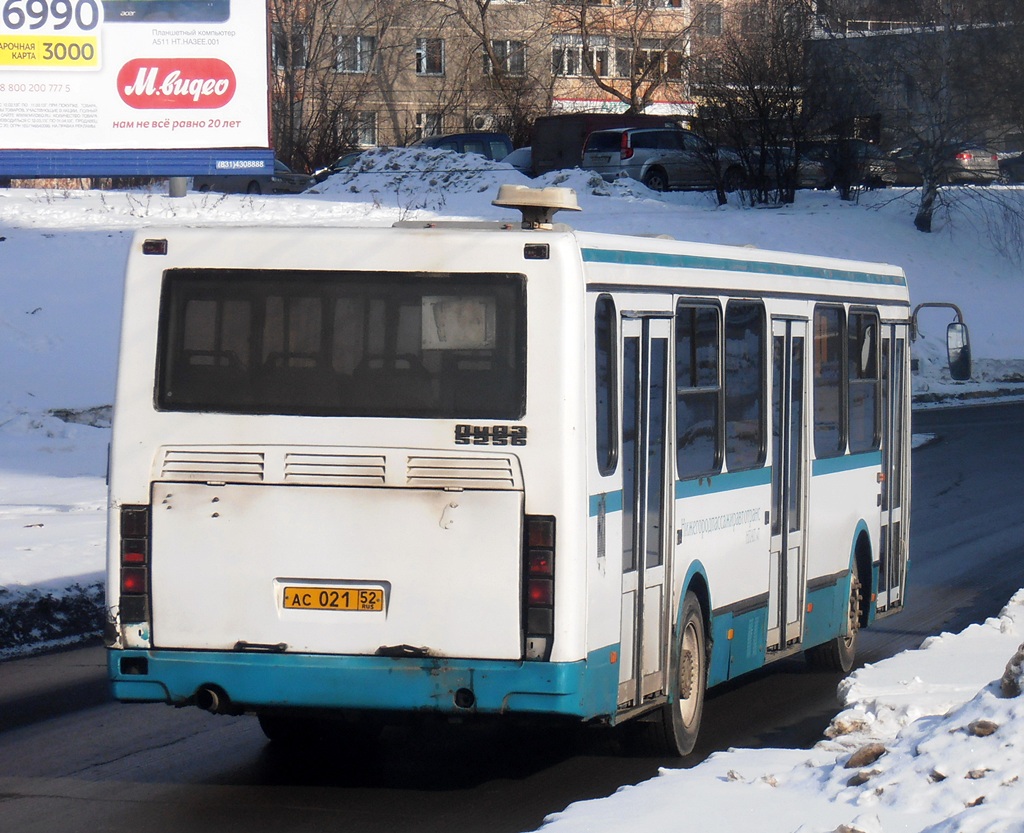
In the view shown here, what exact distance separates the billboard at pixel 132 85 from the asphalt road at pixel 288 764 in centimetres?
1395

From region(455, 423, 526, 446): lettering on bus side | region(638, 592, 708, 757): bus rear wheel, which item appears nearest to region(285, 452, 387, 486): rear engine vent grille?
region(455, 423, 526, 446): lettering on bus side

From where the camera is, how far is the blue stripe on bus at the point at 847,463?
32.5ft

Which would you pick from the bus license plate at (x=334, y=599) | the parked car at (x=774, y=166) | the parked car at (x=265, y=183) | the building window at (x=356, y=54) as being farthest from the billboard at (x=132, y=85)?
the building window at (x=356, y=54)

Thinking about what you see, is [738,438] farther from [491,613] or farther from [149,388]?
[149,388]

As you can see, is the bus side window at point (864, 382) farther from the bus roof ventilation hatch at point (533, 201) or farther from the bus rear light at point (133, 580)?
the bus rear light at point (133, 580)

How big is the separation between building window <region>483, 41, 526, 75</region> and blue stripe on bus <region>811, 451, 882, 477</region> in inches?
2092

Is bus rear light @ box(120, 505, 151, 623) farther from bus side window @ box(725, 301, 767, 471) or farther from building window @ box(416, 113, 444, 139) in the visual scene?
building window @ box(416, 113, 444, 139)

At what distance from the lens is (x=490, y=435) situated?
6.77 meters

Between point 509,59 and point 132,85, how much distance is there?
149 feet

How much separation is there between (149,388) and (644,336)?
210 cm

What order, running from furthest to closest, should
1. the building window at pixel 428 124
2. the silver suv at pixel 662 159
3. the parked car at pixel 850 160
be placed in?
the building window at pixel 428 124 → the silver suv at pixel 662 159 → the parked car at pixel 850 160

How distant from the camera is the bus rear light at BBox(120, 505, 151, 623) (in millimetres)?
7031

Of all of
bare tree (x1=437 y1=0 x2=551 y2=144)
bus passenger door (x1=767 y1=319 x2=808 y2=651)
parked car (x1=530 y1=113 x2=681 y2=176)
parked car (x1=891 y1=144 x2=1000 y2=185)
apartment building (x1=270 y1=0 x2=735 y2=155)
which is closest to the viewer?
bus passenger door (x1=767 y1=319 x2=808 y2=651)

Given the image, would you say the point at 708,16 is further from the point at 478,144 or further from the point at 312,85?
the point at 478,144
